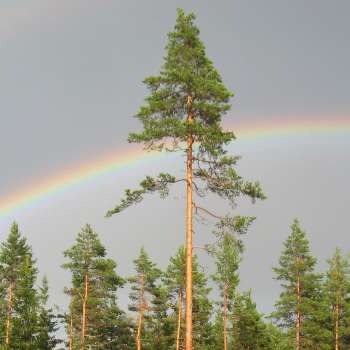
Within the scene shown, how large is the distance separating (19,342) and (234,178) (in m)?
28.6

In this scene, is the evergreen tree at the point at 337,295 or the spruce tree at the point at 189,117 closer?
the spruce tree at the point at 189,117

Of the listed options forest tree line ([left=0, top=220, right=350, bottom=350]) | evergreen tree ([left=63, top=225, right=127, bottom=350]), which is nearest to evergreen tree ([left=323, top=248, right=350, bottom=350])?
forest tree line ([left=0, top=220, right=350, bottom=350])

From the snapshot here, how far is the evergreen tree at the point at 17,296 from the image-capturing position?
144 ft

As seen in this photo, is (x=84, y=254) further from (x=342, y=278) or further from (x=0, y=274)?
(x=342, y=278)

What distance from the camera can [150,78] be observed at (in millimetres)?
24859

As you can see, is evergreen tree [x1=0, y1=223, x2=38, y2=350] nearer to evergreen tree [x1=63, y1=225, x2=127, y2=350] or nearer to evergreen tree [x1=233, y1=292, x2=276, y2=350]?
evergreen tree [x1=63, y1=225, x2=127, y2=350]

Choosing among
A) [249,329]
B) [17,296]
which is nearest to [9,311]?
[17,296]

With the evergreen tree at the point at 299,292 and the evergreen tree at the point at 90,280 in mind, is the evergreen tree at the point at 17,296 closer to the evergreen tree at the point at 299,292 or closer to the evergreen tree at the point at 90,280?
the evergreen tree at the point at 90,280

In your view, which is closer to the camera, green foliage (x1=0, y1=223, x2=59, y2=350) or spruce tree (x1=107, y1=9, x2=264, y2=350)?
spruce tree (x1=107, y1=9, x2=264, y2=350)

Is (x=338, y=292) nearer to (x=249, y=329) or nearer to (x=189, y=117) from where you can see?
(x=249, y=329)

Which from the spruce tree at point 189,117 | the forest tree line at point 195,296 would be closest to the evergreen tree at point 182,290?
the forest tree line at point 195,296

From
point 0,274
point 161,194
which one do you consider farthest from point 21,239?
point 161,194

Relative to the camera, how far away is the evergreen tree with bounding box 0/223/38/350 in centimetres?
4402

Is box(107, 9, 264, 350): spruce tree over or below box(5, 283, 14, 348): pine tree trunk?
over
